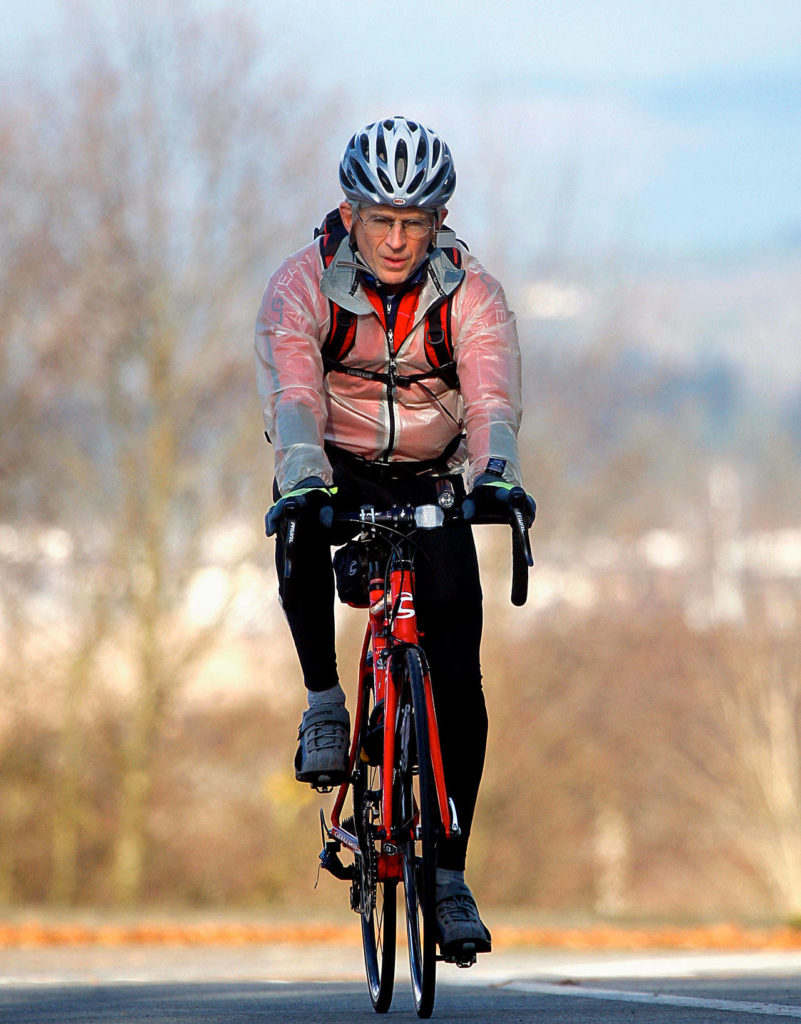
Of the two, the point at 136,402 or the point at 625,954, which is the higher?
the point at 136,402

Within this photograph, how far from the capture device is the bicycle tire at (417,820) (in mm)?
4320

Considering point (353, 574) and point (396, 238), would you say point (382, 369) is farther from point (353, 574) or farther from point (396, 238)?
point (353, 574)

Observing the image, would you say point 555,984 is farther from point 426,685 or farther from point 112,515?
point 112,515

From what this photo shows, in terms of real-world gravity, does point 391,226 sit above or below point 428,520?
above

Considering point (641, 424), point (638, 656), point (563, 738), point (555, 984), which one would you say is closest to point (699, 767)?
point (638, 656)

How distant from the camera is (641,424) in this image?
89.3 feet

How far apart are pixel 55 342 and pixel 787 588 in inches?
675

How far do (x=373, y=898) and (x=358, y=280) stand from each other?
182cm

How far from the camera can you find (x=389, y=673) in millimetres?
4688

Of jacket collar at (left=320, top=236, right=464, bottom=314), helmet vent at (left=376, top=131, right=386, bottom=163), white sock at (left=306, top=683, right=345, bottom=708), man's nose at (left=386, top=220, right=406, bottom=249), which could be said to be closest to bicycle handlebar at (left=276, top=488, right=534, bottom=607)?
white sock at (left=306, top=683, right=345, bottom=708)

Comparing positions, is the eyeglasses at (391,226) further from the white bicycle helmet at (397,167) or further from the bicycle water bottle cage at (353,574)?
the bicycle water bottle cage at (353,574)

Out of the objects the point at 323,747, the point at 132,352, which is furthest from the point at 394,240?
the point at 132,352

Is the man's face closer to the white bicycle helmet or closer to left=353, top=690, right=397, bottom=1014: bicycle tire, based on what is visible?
the white bicycle helmet

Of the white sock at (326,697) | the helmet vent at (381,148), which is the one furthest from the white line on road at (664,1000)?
the helmet vent at (381,148)
